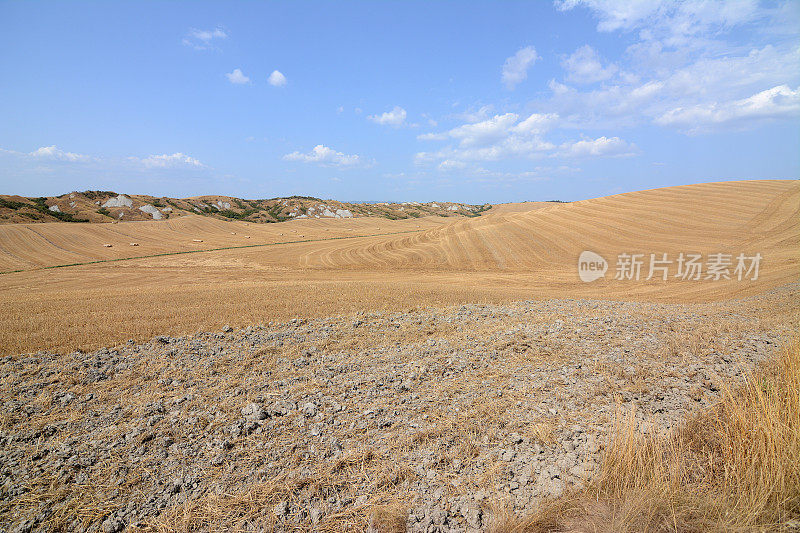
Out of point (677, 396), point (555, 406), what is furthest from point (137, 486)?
point (677, 396)

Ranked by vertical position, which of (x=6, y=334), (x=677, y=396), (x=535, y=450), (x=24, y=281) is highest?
(x=677, y=396)

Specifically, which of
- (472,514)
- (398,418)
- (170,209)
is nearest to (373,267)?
(398,418)

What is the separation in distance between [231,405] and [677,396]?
6584 millimetres

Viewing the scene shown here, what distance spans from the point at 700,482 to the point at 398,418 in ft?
10.7

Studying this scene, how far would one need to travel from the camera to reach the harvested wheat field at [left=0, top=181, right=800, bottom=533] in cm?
322

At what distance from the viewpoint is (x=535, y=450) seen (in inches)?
159

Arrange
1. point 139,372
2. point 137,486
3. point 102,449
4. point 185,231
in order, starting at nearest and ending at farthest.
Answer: point 137,486, point 102,449, point 139,372, point 185,231

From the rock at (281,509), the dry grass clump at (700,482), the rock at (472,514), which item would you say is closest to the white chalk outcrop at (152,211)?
the rock at (281,509)

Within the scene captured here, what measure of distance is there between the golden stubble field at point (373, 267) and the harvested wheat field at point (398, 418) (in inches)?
16.5

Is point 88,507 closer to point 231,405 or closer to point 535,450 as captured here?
point 231,405

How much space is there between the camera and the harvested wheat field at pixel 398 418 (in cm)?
322

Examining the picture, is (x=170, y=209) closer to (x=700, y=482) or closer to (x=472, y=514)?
(x=472, y=514)

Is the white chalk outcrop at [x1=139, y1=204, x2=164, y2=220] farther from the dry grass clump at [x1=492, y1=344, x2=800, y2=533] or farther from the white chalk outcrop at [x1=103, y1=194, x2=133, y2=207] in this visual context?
the dry grass clump at [x1=492, y1=344, x2=800, y2=533]

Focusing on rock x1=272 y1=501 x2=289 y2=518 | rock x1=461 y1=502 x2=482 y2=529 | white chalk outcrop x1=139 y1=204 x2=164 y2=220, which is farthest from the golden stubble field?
white chalk outcrop x1=139 y1=204 x2=164 y2=220
